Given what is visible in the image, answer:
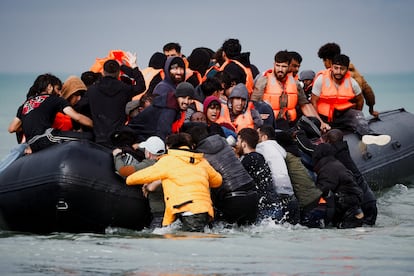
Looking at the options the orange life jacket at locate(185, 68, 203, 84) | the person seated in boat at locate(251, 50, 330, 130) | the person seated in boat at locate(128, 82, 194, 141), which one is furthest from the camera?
the orange life jacket at locate(185, 68, 203, 84)

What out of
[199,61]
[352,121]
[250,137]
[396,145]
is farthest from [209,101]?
[396,145]

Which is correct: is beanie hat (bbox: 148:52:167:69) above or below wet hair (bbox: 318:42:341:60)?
below

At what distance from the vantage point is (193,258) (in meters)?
11.5

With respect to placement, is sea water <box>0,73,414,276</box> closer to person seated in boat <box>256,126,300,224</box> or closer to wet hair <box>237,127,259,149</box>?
person seated in boat <box>256,126,300,224</box>

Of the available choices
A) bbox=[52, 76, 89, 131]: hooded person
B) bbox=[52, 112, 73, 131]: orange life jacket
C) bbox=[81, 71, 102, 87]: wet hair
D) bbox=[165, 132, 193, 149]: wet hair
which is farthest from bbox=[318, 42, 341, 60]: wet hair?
bbox=[165, 132, 193, 149]: wet hair

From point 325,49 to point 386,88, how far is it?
34830 millimetres

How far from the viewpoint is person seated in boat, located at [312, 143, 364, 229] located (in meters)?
14.0

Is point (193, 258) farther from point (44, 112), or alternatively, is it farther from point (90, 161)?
point (44, 112)

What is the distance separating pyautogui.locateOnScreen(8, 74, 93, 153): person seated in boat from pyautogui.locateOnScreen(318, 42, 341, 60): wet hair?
4.61 meters

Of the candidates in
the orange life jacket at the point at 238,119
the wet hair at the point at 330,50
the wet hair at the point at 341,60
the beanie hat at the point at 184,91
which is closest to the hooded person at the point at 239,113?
the orange life jacket at the point at 238,119

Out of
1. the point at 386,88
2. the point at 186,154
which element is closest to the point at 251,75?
the point at 186,154

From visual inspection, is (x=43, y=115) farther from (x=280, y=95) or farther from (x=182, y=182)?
(x=280, y=95)

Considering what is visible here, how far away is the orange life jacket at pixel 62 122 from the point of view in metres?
13.7

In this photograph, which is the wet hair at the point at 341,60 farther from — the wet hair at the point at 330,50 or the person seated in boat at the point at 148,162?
the person seated in boat at the point at 148,162
